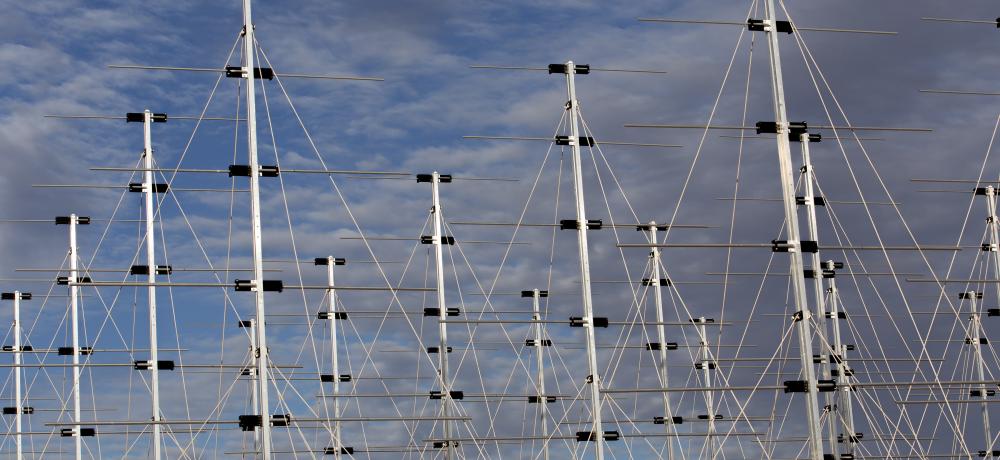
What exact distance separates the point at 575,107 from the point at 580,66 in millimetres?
1171

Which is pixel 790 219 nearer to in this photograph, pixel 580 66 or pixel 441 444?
pixel 580 66

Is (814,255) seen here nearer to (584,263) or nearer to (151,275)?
(584,263)

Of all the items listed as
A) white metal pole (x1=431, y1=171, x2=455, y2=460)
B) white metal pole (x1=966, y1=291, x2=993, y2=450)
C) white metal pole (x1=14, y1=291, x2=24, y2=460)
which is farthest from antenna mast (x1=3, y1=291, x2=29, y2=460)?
white metal pole (x1=966, y1=291, x2=993, y2=450)

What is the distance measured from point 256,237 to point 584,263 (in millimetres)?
10330

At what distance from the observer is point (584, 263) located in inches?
1486

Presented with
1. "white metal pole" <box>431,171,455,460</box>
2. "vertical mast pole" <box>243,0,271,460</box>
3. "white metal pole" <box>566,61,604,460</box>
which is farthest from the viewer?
"white metal pole" <box>431,171,455,460</box>

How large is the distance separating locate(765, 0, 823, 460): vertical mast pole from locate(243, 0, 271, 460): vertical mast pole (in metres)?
11.5

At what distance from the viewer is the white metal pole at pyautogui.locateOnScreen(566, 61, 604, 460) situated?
121 feet

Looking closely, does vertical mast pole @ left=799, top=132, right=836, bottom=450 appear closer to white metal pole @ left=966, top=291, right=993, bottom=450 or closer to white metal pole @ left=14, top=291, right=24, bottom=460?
white metal pole @ left=966, top=291, right=993, bottom=450

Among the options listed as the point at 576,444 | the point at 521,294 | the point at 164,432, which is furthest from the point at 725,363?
the point at 164,432

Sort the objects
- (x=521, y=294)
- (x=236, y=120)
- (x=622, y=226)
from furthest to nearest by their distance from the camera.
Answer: (x=521, y=294)
(x=622, y=226)
(x=236, y=120)

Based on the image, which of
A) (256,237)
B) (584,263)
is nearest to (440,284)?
(584,263)

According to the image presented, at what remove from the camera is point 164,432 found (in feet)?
129

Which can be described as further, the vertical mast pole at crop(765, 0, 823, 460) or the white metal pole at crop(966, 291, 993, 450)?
the white metal pole at crop(966, 291, 993, 450)
